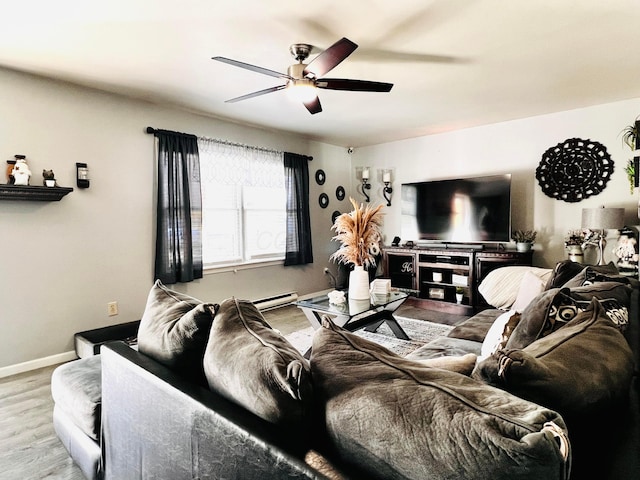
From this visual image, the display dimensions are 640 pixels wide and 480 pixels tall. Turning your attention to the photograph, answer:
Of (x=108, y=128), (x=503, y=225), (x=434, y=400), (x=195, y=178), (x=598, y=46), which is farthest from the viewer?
(x=503, y=225)

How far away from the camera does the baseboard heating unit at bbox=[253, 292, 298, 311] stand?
486 cm

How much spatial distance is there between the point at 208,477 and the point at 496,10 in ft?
8.92

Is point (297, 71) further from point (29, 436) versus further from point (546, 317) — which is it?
point (29, 436)

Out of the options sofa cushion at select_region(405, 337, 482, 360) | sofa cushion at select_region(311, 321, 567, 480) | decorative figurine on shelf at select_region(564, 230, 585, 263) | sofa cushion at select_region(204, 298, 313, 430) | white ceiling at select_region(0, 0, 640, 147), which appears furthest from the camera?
decorative figurine on shelf at select_region(564, 230, 585, 263)

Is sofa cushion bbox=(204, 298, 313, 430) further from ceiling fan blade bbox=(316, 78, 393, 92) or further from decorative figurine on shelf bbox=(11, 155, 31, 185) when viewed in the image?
decorative figurine on shelf bbox=(11, 155, 31, 185)

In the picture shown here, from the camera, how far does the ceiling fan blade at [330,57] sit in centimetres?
205

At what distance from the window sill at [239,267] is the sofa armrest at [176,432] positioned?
2.89 m

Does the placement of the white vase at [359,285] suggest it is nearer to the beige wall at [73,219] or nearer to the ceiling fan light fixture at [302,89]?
the ceiling fan light fixture at [302,89]

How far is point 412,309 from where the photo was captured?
15.8 feet

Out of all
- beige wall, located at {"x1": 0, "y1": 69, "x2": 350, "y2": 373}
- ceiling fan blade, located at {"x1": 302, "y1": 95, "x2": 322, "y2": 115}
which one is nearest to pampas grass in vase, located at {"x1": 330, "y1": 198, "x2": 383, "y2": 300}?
ceiling fan blade, located at {"x1": 302, "y1": 95, "x2": 322, "y2": 115}

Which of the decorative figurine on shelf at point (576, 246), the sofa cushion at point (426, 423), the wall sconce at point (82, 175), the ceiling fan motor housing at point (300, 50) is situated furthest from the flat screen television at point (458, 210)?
the sofa cushion at point (426, 423)

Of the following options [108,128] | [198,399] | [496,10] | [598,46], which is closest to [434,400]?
[198,399]

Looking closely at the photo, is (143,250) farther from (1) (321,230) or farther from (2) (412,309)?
(2) (412,309)

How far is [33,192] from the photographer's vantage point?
2941 mm
